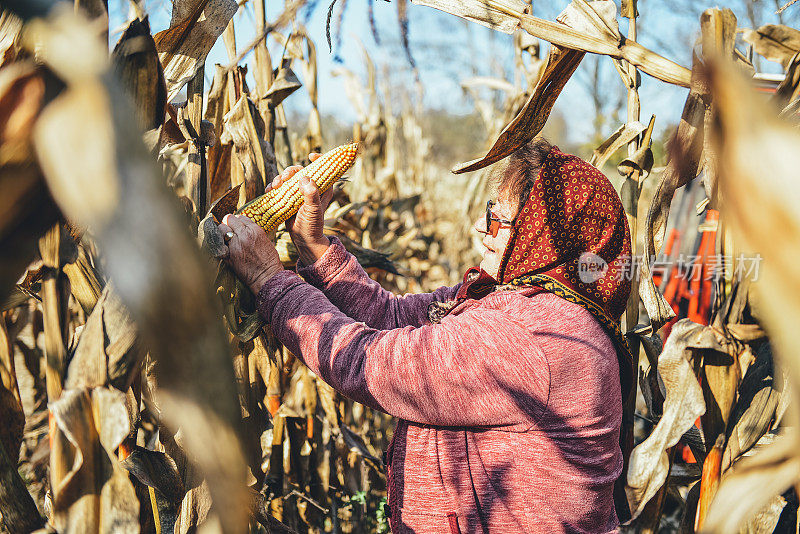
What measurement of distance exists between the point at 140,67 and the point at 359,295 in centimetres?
99

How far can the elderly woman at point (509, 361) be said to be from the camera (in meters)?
1.27

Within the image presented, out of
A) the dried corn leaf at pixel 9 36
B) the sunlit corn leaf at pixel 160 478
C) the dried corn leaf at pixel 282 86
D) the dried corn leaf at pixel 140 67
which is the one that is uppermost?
the dried corn leaf at pixel 282 86

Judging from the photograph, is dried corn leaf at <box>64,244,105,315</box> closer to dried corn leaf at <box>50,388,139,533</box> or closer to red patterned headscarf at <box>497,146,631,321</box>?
dried corn leaf at <box>50,388,139,533</box>

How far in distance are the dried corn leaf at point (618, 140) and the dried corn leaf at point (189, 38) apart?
0.99 m

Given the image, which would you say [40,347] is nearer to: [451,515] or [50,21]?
[451,515]

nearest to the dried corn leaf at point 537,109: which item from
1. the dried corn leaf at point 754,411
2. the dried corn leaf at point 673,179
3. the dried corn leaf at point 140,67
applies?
the dried corn leaf at point 673,179

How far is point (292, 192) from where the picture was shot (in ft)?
4.50

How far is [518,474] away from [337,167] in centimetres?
82

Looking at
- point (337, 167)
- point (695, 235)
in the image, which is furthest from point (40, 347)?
point (695, 235)

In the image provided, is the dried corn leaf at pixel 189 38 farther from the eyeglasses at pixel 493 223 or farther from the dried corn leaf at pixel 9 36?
the eyeglasses at pixel 493 223

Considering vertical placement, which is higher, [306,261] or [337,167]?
[337,167]

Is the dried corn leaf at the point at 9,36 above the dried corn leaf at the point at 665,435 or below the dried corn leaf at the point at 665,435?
above

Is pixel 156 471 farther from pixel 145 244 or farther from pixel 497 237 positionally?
pixel 497 237

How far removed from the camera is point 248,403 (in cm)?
143
